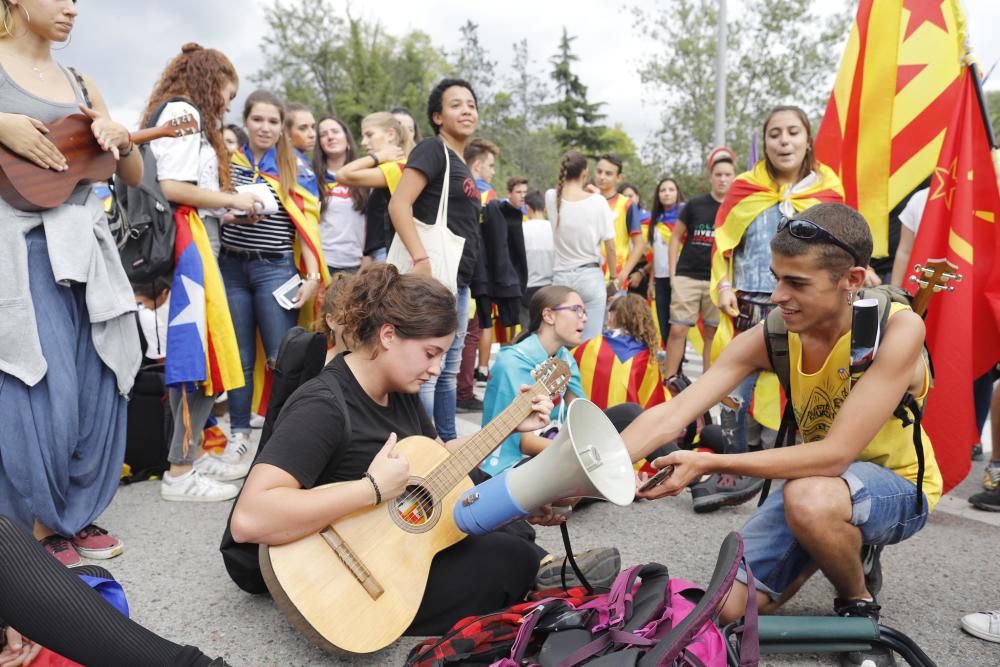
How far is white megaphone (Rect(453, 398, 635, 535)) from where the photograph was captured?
6.14ft

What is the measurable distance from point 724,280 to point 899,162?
1.29 meters

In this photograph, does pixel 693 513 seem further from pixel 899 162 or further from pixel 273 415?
pixel 899 162

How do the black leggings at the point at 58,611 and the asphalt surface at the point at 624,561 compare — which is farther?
the asphalt surface at the point at 624,561

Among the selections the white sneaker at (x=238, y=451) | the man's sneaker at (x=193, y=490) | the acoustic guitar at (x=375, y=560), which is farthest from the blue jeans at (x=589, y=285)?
the acoustic guitar at (x=375, y=560)

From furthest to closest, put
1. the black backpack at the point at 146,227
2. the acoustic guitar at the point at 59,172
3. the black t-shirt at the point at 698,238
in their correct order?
1. the black t-shirt at the point at 698,238
2. the black backpack at the point at 146,227
3. the acoustic guitar at the point at 59,172

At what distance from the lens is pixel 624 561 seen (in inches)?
114

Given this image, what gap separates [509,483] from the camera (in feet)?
6.53

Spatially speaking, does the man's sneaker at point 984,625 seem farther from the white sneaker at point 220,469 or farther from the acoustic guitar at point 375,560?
the white sneaker at point 220,469

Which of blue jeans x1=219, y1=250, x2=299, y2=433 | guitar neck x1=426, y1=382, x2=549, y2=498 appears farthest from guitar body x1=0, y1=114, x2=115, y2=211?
guitar neck x1=426, y1=382, x2=549, y2=498

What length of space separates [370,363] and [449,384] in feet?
5.07

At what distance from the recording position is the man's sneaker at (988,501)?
3449 mm

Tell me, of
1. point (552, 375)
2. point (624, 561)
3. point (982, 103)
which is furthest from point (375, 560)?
point (982, 103)

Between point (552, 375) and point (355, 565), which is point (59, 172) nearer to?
point (355, 565)

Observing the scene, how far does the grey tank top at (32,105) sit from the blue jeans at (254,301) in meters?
1.26
